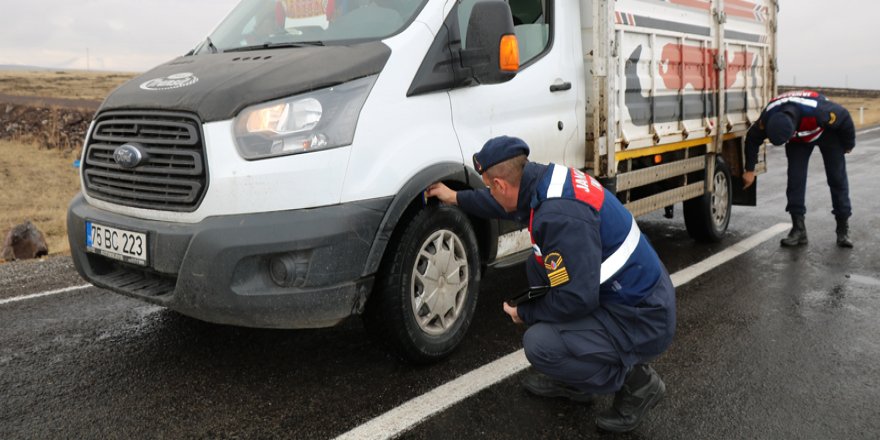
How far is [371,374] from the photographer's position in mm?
3549

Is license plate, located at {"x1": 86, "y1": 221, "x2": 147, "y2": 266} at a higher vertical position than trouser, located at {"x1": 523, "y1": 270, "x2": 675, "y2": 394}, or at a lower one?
higher

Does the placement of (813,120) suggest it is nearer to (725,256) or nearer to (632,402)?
(725,256)

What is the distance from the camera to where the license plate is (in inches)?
126

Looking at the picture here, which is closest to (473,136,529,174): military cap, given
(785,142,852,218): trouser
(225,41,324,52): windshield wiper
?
(225,41,324,52): windshield wiper

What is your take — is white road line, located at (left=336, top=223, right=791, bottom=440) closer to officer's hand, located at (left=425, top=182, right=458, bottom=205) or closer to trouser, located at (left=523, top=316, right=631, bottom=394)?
trouser, located at (left=523, top=316, right=631, bottom=394)

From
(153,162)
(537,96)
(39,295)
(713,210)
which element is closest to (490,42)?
(537,96)

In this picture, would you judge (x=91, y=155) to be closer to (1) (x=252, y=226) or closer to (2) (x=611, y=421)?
(1) (x=252, y=226)

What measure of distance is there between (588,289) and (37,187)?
50.9 feet

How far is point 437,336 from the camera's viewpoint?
3.60 metres

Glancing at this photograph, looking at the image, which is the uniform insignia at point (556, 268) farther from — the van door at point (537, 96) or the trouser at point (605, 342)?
Answer: the van door at point (537, 96)

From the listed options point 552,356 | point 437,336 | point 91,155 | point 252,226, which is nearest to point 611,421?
point 552,356

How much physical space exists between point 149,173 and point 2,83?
147 feet

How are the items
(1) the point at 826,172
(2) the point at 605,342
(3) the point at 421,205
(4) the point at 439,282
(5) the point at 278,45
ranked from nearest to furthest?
(2) the point at 605,342 → (3) the point at 421,205 → (4) the point at 439,282 → (5) the point at 278,45 → (1) the point at 826,172

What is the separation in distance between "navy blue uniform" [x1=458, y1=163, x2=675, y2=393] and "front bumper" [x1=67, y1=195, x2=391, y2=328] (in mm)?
758
